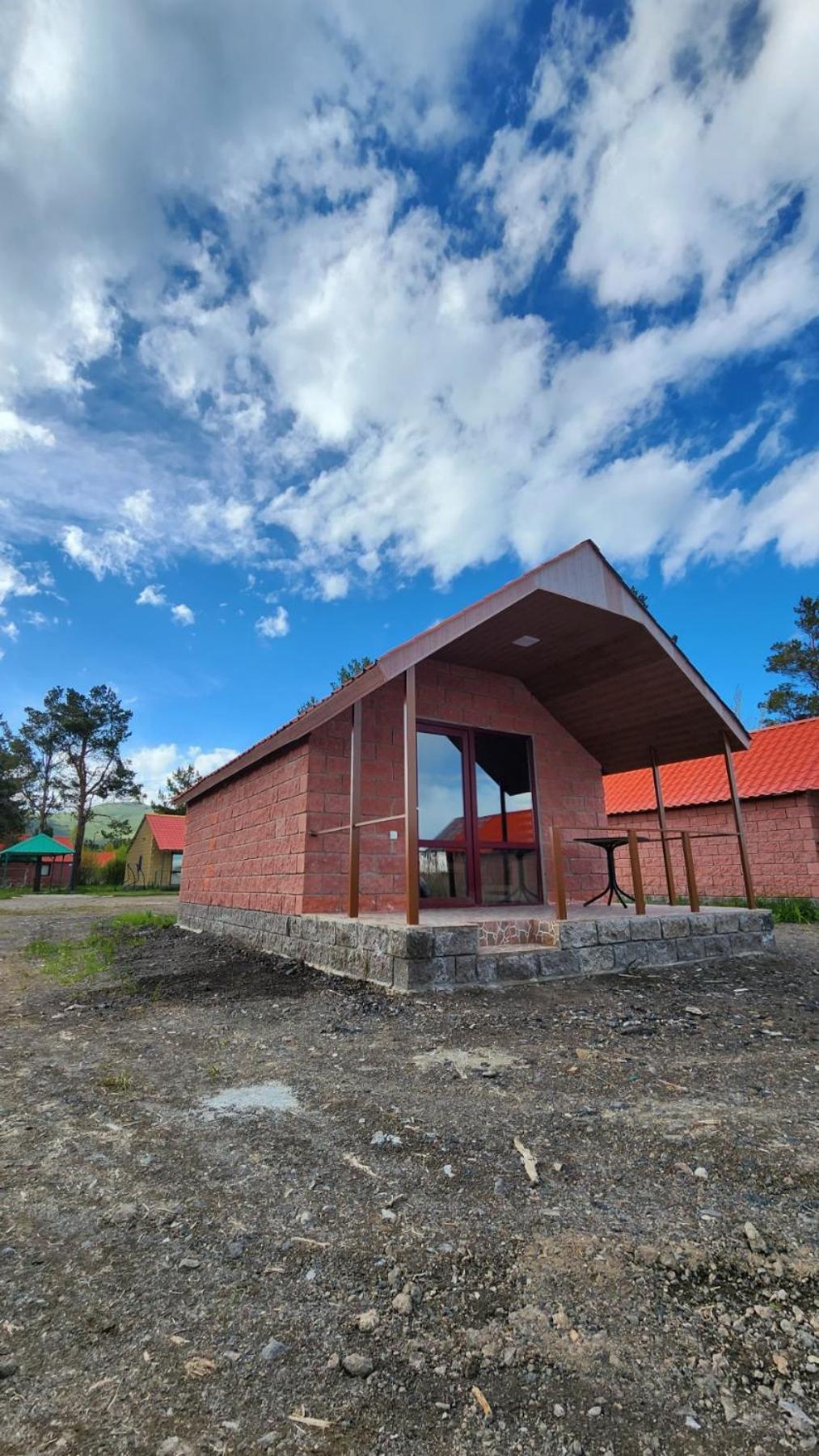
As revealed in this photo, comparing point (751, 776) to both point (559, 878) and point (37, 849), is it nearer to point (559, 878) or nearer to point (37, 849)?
point (559, 878)

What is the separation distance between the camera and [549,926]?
18.8 ft

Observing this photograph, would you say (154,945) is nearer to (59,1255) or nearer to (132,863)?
(59,1255)

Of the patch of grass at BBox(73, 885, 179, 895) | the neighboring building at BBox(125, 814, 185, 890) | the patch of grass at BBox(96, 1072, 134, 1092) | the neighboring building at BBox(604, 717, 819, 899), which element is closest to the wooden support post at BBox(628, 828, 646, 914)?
the patch of grass at BBox(96, 1072, 134, 1092)

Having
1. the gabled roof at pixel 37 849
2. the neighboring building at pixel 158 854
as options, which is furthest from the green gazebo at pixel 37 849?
the neighboring building at pixel 158 854

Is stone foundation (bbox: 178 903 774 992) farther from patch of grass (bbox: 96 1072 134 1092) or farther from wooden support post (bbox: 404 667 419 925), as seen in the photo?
patch of grass (bbox: 96 1072 134 1092)

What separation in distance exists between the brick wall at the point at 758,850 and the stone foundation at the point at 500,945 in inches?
229

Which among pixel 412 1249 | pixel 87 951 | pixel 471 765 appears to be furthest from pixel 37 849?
pixel 412 1249

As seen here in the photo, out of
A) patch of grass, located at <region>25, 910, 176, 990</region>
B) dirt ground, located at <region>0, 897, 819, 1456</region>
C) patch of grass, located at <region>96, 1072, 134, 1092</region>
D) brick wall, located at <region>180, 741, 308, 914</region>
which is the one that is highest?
brick wall, located at <region>180, 741, 308, 914</region>

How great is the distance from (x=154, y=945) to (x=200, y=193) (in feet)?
38.8

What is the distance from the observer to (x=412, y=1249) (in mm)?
1748

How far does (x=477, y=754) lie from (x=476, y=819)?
2.99 feet

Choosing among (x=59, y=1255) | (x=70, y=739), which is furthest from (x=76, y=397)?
(x=70, y=739)

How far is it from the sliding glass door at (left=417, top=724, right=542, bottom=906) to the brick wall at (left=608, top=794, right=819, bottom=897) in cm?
514

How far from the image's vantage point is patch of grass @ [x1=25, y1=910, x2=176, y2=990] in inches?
261
